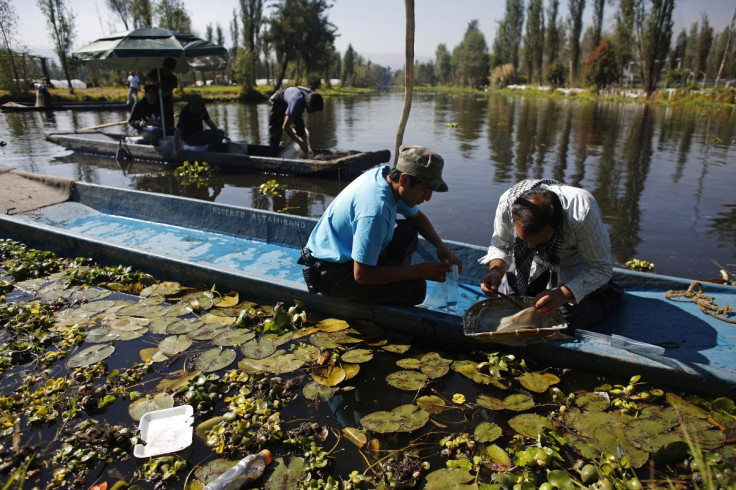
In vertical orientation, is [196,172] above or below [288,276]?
above

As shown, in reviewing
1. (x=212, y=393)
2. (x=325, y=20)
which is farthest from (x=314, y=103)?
(x=325, y=20)

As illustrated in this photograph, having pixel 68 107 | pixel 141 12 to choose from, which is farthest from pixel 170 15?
pixel 68 107

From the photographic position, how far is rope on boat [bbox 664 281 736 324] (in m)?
3.13

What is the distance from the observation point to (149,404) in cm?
266

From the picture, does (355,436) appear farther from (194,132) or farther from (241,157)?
(194,132)

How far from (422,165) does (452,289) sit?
145 centimetres

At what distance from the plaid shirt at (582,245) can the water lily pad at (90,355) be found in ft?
9.21

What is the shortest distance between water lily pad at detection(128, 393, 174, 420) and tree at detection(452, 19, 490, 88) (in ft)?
229

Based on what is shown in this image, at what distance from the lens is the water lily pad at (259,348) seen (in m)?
3.19

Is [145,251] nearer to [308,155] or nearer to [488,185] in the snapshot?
[308,155]

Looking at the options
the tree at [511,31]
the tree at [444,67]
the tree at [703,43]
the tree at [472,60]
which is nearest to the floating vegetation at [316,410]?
the tree at [703,43]

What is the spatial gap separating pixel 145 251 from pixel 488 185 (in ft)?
22.1

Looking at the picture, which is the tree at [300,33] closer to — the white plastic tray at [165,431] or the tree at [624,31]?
the tree at [624,31]

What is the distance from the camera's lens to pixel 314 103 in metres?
7.37
